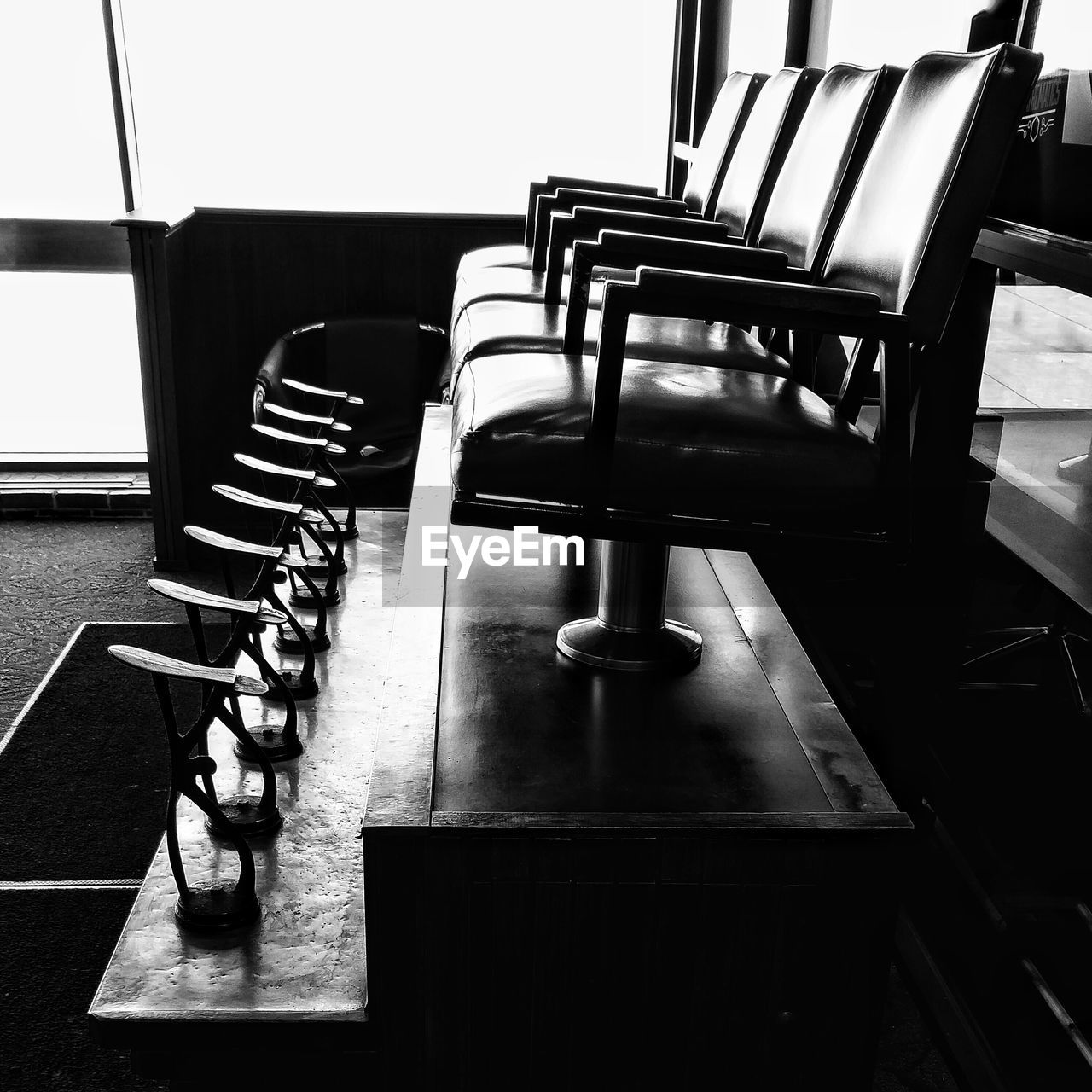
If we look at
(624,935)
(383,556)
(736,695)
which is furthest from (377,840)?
(383,556)

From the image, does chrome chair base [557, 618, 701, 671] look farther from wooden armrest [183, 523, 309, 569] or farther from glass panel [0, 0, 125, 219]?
glass panel [0, 0, 125, 219]

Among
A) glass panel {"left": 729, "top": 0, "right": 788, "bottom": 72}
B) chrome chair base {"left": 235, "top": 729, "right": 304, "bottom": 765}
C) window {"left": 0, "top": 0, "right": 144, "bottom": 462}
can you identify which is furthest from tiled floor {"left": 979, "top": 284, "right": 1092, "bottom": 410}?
window {"left": 0, "top": 0, "right": 144, "bottom": 462}

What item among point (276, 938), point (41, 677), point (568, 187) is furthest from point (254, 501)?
point (568, 187)

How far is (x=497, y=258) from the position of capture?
299 centimetres

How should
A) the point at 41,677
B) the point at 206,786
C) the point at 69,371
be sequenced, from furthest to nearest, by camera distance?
the point at 69,371 → the point at 41,677 → the point at 206,786

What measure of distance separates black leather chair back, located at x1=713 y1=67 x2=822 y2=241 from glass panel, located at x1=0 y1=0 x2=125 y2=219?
2397mm

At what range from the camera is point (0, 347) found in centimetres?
410

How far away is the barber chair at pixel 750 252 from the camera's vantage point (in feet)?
5.47

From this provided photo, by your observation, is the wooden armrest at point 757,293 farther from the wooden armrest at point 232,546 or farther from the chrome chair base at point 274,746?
the chrome chair base at point 274,746

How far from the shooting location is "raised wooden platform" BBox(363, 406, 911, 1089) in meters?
1.23

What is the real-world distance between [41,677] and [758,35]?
268 centimetres

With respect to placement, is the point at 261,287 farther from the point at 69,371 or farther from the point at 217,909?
the point at 217,909

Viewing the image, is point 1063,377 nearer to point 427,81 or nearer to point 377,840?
point 377,840

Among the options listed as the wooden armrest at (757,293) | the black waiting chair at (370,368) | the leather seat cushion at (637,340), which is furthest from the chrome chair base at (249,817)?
the black waiting chair at (370,368)
